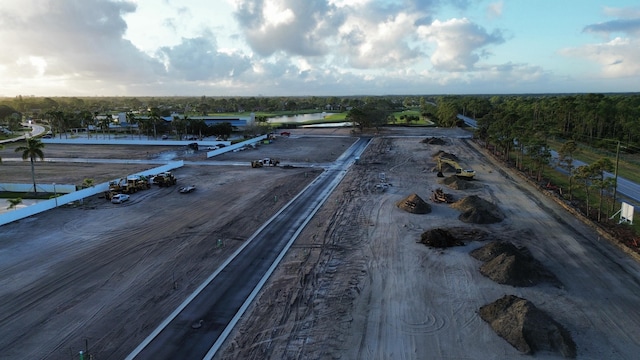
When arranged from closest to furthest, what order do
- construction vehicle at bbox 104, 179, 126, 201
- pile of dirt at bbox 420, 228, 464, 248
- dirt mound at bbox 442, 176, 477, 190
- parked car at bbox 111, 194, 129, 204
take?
pile of dirt at bbox 420, 228, 464, 248
parked car at bbox 111, 194, 129, 204
construction vehicle at bbox 104, 179, 126, 201
dirt mound at bbox 442, 176, 477, 190

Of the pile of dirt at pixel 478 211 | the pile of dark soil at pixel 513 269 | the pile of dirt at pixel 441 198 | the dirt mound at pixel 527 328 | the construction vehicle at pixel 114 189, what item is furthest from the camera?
the construction vehicle at pixel 114 189

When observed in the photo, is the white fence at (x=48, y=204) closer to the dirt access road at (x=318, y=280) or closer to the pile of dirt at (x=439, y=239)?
the dirt access road at (x=318, y=280)

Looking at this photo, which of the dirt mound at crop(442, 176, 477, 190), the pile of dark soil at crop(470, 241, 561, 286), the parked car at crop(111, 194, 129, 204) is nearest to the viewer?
the pile of dark soil at crop(470, 241, 561, 286)

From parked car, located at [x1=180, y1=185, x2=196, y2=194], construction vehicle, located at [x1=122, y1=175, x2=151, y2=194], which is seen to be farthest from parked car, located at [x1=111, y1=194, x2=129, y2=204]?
parked car, located at [x1=180, y1=185, x2=196, y2=194]

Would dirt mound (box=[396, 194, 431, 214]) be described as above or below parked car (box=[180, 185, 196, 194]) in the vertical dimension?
below

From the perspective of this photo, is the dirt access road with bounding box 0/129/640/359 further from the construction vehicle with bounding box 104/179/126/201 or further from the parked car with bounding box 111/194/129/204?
the construction vehicle with bounding box 104/179/126/201

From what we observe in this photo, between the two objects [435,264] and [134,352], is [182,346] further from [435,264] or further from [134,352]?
[435,264]

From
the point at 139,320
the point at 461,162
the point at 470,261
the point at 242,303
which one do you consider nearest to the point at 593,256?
the point at 470,261

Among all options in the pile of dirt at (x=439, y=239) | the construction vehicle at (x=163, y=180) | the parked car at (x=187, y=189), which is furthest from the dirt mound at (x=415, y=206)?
the construction vehicle at (x=163, y=180)
